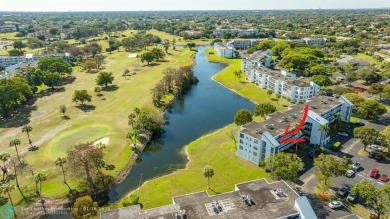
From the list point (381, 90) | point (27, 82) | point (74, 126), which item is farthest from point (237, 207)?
point (27, 82)

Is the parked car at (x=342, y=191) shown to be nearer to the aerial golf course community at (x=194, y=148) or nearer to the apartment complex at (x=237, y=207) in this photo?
the aerial golf course community at (x=194, y=148)

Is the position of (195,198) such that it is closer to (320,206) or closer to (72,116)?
(320,206)

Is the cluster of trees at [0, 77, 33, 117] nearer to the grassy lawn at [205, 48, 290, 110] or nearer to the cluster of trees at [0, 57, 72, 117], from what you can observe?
the cluster of trees at [0, 57, 72, 117]

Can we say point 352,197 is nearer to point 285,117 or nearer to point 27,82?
point 285,117

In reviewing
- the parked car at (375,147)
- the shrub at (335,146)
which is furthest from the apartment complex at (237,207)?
the parked car at (375,147)

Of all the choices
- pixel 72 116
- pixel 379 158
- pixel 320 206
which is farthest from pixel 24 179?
pixel 379 158
